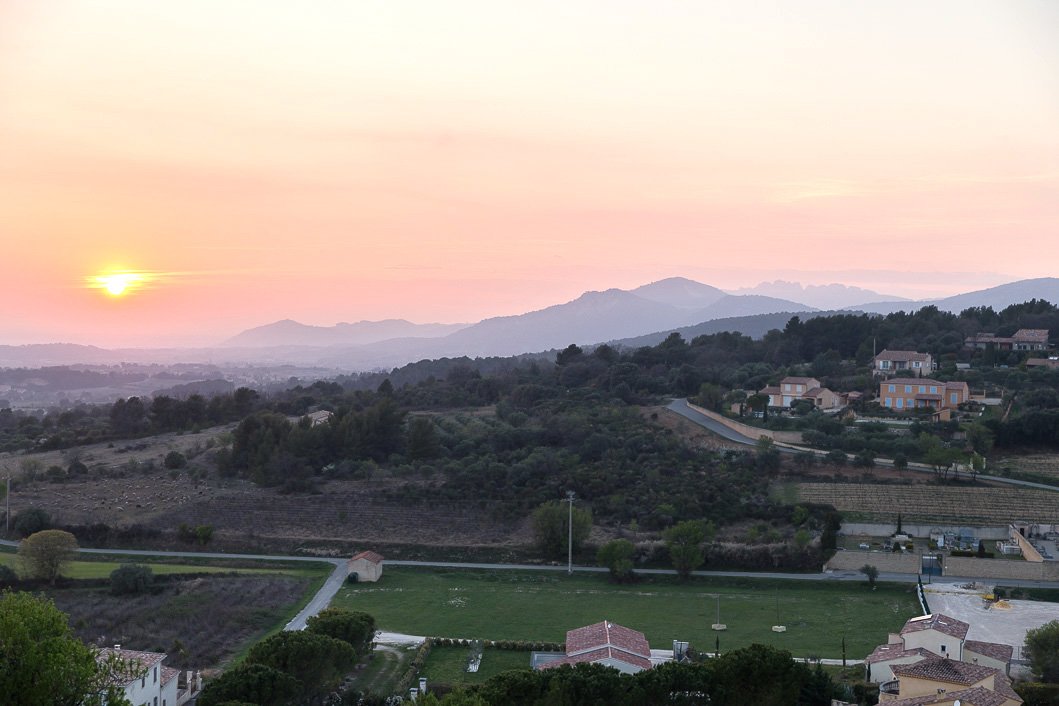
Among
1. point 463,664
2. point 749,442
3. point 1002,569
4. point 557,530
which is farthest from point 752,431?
point 463,664

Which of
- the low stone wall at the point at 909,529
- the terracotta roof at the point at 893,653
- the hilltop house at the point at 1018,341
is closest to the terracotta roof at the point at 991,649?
the terracotta roof at the point at 893,653

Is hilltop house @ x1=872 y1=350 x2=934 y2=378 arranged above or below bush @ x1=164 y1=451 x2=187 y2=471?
above

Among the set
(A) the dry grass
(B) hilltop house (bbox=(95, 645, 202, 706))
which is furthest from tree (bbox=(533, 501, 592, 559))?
(B) hilltop house (bbox=(95, 645, 202, 706))

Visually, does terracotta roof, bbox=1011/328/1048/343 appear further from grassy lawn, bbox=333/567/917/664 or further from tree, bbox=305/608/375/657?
tree, bbox=305/608/375/657

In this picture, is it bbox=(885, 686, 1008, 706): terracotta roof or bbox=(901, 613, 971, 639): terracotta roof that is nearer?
bbox=(885, 686, 1008, 706): terracotta roof

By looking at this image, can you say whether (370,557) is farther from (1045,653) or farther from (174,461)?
(1045,653)

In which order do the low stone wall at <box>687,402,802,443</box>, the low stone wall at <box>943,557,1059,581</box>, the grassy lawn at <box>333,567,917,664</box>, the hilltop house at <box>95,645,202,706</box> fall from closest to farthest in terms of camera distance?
the hilltop house at <box>95,645,202,706</box> → the grassy lawn at <box>333,567,917,664</box> → the low stone wall at <box>943,557,1059,581</box> → the low stone wall at <box>687,402,802,443</box>

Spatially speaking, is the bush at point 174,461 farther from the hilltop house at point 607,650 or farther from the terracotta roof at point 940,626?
the terracotta roof at point 940,626

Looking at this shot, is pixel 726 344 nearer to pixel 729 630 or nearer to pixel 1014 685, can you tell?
pixel 729 630
